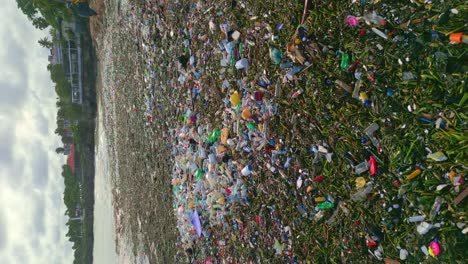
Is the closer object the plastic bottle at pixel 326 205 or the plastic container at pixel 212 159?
the plastic bottle at pixel 326 205

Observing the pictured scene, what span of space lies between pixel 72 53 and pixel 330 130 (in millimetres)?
15920

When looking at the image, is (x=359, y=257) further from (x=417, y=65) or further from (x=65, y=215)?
(x=65, y=215)

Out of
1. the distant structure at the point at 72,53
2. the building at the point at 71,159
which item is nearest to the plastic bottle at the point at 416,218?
the distant structure at the point at 72,53

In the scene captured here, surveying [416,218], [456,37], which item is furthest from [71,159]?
[456,37]

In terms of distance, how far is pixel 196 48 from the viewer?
10.7 feet

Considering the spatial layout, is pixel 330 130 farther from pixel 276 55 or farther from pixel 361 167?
pixel 276 55

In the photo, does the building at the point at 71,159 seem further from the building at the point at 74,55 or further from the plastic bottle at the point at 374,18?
the plastic bottle at the point at 374,18

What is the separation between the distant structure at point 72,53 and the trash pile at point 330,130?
40.9 ft

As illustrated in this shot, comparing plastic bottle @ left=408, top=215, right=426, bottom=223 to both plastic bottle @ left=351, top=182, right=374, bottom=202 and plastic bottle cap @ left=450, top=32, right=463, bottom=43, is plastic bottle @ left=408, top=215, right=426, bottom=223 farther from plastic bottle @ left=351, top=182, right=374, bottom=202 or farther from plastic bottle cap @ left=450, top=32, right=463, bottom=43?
plastic bottle cap @ left=450, top=32, right=463, bottom=43

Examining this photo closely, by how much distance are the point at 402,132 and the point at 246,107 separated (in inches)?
46.0

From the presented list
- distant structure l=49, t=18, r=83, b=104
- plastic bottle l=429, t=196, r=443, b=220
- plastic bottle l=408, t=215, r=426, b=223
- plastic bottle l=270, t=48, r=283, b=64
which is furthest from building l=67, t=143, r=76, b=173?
plastic bottle l=429, t=196, r=443, b=220

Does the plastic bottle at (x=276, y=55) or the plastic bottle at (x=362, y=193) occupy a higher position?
the plastic bottle at (x=276, y=55)

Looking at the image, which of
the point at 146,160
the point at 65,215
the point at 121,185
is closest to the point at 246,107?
the point at 146,160

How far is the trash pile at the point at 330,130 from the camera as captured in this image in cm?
141
